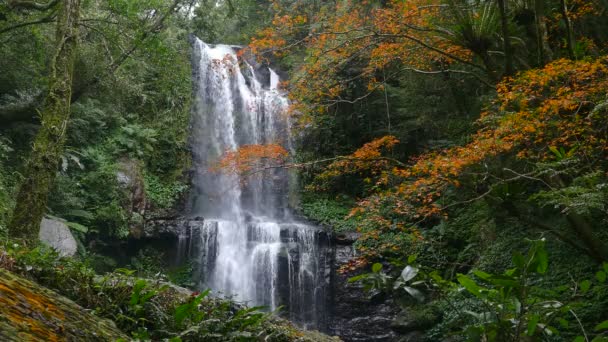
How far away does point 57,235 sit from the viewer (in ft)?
30.2

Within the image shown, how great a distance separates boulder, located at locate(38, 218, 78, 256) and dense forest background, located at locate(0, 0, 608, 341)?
26.1 inches

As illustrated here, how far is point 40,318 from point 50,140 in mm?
4309

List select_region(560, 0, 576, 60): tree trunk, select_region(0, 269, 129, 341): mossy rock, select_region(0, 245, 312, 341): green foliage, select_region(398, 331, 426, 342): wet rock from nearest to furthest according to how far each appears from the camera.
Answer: select_region(0, 269, 129, 341): mossy rock, select_region(0, 245, 312, 341): green foliage, select_region(560, 0, 576, 60): tree trunk, select_region(398, 331, 426, 342): wet rock

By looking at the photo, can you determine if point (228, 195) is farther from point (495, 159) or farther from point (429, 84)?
point (495, 159)

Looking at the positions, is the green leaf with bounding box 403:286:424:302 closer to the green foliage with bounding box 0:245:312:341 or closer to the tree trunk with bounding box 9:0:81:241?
the green foliage with bounding box 0:245:312:341

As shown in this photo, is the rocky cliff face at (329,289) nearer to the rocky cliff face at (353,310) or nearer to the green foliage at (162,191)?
the rocky cliff face at (353,310)

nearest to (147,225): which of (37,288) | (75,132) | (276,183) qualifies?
(75,132)

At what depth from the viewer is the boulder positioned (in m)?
8.98

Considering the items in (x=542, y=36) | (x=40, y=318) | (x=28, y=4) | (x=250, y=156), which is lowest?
(x=40, y=318)

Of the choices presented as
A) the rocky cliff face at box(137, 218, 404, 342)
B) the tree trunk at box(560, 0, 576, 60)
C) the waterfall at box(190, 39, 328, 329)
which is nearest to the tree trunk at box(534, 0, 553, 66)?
the tree trunk at box(560, 0, 576, 60)

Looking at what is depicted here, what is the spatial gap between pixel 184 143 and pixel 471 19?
1197 centimetres

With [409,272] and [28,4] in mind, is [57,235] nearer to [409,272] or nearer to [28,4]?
[28,4]

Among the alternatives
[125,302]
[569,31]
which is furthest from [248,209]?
[125,302]

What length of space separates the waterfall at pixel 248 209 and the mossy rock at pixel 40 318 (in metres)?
6.64
